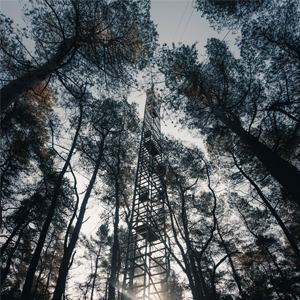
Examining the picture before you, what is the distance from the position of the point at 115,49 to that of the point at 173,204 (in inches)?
337

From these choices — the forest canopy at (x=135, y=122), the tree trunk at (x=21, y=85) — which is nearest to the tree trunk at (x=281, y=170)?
the forest canopy at (x=135, y=122)

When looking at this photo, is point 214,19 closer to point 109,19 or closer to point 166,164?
point 109,19

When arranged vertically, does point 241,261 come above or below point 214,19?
below

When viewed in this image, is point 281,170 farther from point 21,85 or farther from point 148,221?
point 21,85

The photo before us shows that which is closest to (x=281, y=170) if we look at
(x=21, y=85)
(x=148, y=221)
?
(x=148, y=221)

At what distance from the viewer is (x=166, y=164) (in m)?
9.23

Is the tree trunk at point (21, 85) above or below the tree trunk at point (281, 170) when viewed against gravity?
above

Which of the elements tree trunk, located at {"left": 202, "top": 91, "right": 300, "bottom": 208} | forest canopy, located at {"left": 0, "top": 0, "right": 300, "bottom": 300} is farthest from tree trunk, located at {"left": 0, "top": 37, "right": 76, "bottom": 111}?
tree trunk, located at {"left": 202, "top": 91, "right": 300, "bottom": 208}

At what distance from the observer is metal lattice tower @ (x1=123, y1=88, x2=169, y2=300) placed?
500cm

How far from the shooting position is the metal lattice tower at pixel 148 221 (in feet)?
16.4

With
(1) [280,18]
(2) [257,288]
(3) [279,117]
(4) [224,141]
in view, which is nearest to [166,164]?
(4) [224,141]

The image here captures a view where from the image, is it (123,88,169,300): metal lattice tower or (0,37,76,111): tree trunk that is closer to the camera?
(0,37,76,111): tree trunk

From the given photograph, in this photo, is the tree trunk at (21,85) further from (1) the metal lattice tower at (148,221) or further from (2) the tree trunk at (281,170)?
(2) the tree trunk at (281,170)

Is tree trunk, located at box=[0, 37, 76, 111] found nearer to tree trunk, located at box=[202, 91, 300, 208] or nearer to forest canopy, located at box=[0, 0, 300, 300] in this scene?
forest canopy, located at box=[0, 0, 300, 300]
